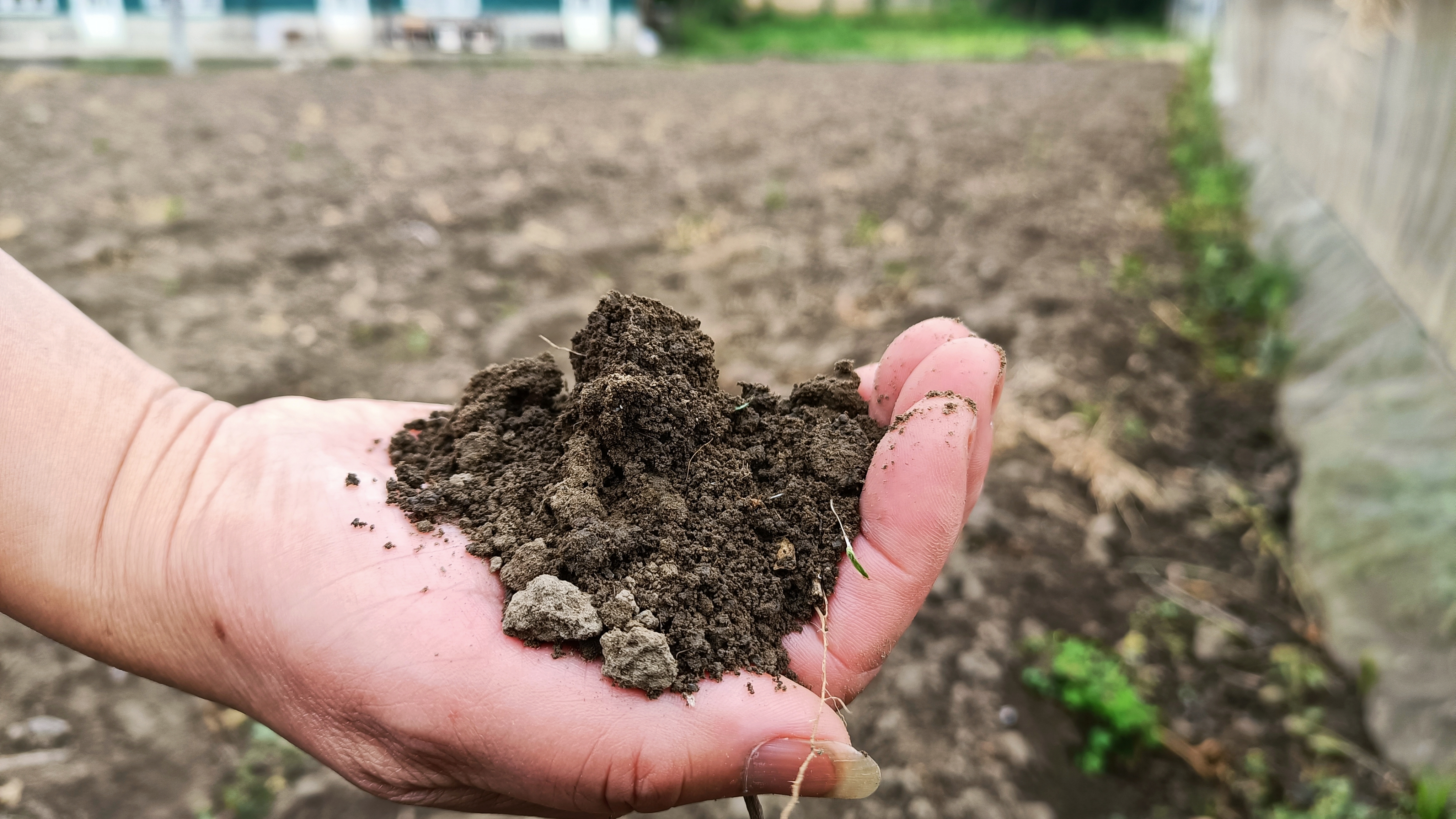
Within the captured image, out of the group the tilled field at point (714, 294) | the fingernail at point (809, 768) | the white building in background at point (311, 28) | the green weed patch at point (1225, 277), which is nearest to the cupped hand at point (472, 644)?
the fingernail at point (809, 768)

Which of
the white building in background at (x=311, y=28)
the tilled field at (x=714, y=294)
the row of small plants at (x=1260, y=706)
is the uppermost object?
the white building in background at (x=311, y=28)

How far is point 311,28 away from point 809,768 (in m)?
18.7

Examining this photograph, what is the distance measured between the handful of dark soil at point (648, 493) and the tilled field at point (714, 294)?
1276 mm

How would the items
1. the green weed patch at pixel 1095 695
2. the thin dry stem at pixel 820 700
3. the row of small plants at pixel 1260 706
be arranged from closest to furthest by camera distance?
the thin dry stem at pixel 820 700, the row of small plants at pixel 1260 706, the green weed patch at pixel 1095 695

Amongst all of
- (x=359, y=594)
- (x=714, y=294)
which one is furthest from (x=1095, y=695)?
(x=714, y=294)

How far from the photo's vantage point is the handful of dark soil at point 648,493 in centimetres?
143

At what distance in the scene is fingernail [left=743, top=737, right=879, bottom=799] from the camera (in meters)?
1.31

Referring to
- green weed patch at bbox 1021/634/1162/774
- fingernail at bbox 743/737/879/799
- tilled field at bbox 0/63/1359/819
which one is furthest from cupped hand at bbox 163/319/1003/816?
green weed patch at bbox 1021/634/1162/774

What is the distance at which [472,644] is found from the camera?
1390 millimetres

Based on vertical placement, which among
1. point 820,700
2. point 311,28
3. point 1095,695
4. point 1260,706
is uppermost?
point 311,28

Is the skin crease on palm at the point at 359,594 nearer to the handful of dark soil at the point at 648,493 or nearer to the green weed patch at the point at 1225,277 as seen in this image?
the handful of dark soil at the point at 648,493

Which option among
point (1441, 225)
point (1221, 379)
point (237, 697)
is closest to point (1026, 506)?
point (1221, 379)

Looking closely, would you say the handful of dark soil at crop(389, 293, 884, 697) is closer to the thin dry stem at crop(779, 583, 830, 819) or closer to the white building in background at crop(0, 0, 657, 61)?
the thin dry stem at crop(779, 583, 830, 819)

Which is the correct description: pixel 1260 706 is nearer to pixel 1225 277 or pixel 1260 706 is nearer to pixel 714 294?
pixel 1225 277
